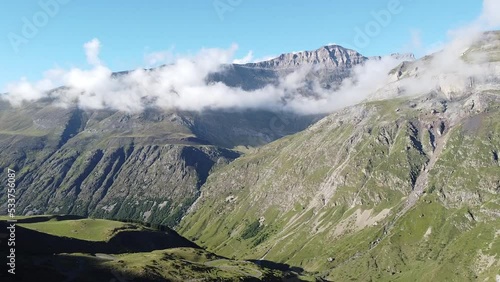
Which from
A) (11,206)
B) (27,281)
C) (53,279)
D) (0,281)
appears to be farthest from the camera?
(53,279)

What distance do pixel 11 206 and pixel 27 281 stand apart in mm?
43269

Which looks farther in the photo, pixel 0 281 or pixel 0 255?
pixel 0 255

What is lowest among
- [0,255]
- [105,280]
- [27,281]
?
[105,280]

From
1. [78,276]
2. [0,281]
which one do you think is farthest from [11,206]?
[78,276]

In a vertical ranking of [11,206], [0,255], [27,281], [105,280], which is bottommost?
[105,280]

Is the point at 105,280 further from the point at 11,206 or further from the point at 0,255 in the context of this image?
the point at 11,206

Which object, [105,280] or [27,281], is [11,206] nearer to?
[27,281]

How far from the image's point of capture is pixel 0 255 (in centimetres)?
18112

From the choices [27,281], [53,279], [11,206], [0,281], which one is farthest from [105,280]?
[11,206]

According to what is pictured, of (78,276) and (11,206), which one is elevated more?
(11,206)

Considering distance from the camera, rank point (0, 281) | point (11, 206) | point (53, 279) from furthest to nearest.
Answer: point (53, 279)
point (0, 281)
point (11, 206)

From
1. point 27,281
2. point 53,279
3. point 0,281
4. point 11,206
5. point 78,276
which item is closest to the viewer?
point 11,206

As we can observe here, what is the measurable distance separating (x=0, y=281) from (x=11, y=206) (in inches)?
1300

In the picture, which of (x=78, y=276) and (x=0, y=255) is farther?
(x=78, y=276)
